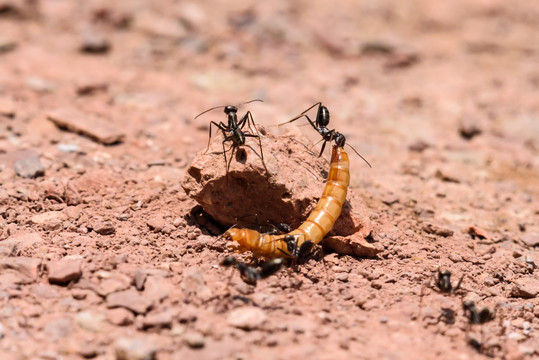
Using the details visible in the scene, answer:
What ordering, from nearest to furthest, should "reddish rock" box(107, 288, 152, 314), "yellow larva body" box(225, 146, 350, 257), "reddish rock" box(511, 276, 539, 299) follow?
"reddish rock" box(107, 288, 152, 314) < "yellow larva body" box(225, 146, 350, 257) < "reddish rock" box(511, 276, 539, 299)

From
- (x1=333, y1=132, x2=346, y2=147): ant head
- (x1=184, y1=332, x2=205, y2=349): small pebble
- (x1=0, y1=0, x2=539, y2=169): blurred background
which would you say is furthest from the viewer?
(x1=0, y1=0, x2=539, y2=169): blurred background

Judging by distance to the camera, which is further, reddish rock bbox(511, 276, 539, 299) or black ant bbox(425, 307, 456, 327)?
reddish rock bbox(511, 276, 539, 299)

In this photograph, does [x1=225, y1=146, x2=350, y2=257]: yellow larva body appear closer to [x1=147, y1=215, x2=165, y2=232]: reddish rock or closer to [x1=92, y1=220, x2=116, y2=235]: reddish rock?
[x1=147, y1=215, x2=165, y2=232]: reddish rock

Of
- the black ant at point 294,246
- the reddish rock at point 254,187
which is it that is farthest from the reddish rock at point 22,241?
the black ant at point 294,246

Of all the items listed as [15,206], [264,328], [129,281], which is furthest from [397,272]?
[15,206]

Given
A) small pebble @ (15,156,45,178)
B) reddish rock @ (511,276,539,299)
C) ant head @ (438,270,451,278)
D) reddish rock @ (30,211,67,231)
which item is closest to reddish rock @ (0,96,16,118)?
small pebble @ (15,156,45,178)

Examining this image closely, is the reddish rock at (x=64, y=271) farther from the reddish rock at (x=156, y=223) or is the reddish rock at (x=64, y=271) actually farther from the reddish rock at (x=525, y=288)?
the reddish rock at (x=525, y=288)

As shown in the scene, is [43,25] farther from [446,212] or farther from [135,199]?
[446,212]
